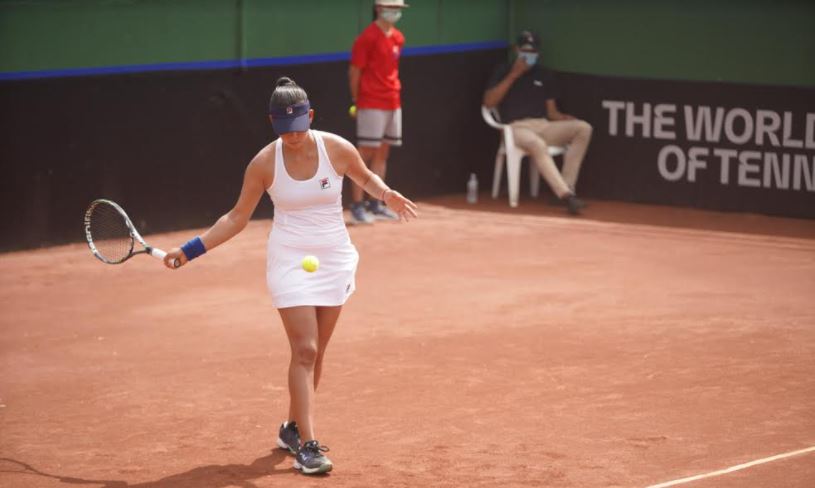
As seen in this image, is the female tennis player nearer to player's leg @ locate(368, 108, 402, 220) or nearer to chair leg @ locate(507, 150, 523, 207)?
player's leg @ locate(368, 108, 402, 220)

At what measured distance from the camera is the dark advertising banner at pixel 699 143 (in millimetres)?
14703

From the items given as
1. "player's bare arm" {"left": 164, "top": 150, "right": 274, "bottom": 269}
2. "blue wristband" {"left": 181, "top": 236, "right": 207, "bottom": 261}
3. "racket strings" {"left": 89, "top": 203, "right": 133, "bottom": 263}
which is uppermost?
"player's bare arm" {"left": 164, "top": 150, "right": 274, "bottom": 269}

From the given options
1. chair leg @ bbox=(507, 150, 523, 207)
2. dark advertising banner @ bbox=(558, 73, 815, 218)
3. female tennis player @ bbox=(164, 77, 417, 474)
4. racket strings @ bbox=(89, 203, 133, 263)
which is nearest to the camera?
female tennis player @ bbox=(164, 77, 417, 474)

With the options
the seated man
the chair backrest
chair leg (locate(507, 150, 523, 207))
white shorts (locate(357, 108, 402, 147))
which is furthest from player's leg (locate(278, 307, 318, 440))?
the chair backrest

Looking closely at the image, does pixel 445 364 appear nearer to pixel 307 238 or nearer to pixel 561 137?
pixel 307 238

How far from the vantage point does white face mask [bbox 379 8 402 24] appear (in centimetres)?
1441

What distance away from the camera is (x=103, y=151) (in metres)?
13.3

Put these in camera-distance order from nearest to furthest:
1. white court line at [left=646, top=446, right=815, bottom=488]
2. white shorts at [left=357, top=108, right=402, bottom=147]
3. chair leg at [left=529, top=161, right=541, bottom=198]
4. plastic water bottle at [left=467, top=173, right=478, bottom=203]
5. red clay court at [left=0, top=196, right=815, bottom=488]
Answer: white court line at [left=646, top=446, right=815, bottom=488] < red clay court at [left=0, top=196, right=815, bottom=488] < white shorts at [left=357, top=108, right=402, bottom=147] < plastic water bottle at [left=467, top=173, right=478, bottom=203] < chair leg at [left=529, top=161, right=541, bottom=198]

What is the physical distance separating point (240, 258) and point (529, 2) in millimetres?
5666

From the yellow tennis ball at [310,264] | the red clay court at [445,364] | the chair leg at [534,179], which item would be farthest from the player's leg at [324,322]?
the chair leg at [534,179]

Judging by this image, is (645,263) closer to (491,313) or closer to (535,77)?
(491,313)

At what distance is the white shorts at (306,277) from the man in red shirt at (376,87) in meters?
7.11

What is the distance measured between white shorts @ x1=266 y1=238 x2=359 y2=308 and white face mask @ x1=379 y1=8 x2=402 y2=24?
296 inches

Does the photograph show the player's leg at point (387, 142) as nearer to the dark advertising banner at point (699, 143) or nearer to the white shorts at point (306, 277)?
the dark advertising banner at point (699, 143)
